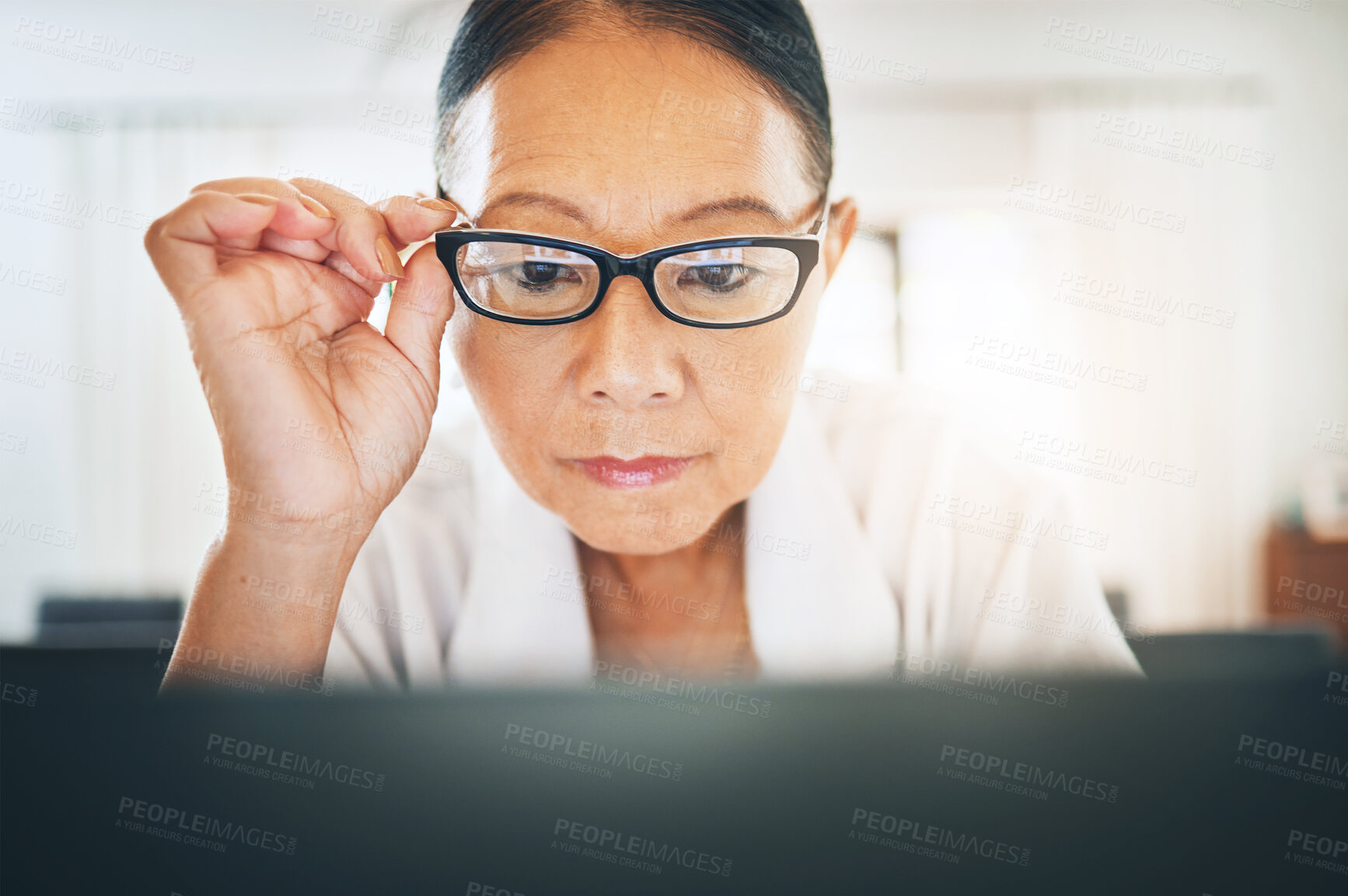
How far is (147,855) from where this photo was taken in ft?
1.01

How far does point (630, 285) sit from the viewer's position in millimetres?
687

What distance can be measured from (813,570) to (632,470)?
31 cm

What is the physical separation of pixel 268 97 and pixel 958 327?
7.67ft

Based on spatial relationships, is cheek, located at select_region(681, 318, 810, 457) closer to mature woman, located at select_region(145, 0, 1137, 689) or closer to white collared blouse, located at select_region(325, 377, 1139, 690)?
mature woman, located at select_region(145, 0, 1137, 689)

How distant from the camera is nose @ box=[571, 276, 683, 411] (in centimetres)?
69

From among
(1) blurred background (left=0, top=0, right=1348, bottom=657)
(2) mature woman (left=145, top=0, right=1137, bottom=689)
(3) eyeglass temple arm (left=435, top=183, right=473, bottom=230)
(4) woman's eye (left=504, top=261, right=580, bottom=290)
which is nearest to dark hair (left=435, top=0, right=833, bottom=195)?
(2) mature woman (left=145, top=0, right=1137, bottom=689)

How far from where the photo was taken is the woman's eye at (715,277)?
2.27ft

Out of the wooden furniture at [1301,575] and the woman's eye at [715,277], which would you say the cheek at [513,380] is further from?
the wooden furniture at [1301,575]

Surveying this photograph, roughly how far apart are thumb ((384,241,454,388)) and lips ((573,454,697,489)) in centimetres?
17

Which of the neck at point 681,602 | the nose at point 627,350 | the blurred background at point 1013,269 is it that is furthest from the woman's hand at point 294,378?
the blurred background at point 1013,269

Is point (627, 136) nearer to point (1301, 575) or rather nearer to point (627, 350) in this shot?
point (627, 350)

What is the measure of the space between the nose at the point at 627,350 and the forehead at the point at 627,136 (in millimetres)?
68

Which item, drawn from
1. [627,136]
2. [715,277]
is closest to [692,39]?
[627,136]

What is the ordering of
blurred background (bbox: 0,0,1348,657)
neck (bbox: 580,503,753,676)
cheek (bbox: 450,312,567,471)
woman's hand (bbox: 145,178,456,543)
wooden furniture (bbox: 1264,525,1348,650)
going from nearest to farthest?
woman's hand (bbox: 145,178,456,543) < cheek (bbox: 450,312,567,471) < neck (bbox: 580,503,753,676) < wooden furniture (bbox: 1264,525,1348,650) < blurred background (bbox: 0,0,1348,657)
